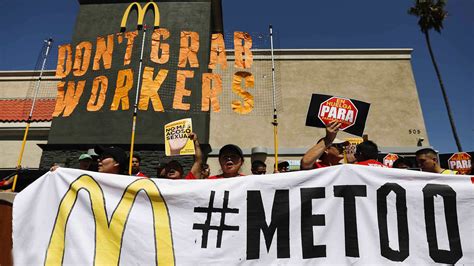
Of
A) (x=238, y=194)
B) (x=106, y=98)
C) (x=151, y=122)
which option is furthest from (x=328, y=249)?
(x=106, y=98)

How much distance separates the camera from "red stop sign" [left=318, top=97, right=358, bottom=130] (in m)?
3.67

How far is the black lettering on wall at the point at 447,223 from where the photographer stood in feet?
9.30

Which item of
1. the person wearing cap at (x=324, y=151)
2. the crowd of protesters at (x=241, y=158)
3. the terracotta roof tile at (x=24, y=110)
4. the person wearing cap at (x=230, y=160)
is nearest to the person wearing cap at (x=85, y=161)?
the crowd of protesters at (x=241, y=158)

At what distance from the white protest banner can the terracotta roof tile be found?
576 inches

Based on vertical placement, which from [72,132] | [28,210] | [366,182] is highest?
[72,132]

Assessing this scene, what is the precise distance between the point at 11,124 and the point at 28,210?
15960mm

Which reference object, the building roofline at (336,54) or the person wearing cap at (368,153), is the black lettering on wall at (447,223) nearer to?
the person wearing cap at (368,153)

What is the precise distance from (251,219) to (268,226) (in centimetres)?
17

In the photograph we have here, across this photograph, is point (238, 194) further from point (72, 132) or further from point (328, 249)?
point (72, 132)

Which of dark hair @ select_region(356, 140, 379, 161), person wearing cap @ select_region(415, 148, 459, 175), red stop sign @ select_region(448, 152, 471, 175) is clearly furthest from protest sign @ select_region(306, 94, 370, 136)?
red stop sign @ select_region(448, 152, 471, 175)

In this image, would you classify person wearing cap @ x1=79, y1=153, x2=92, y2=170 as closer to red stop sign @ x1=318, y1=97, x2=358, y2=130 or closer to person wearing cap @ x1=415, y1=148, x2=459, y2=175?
red stop sign @ x1=318, y1=97, x2=358, y2=130

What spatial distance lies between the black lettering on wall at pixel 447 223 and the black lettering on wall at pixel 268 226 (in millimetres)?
1287

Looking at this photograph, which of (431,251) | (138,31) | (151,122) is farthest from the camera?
(138,31)

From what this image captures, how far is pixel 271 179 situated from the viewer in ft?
10.6
